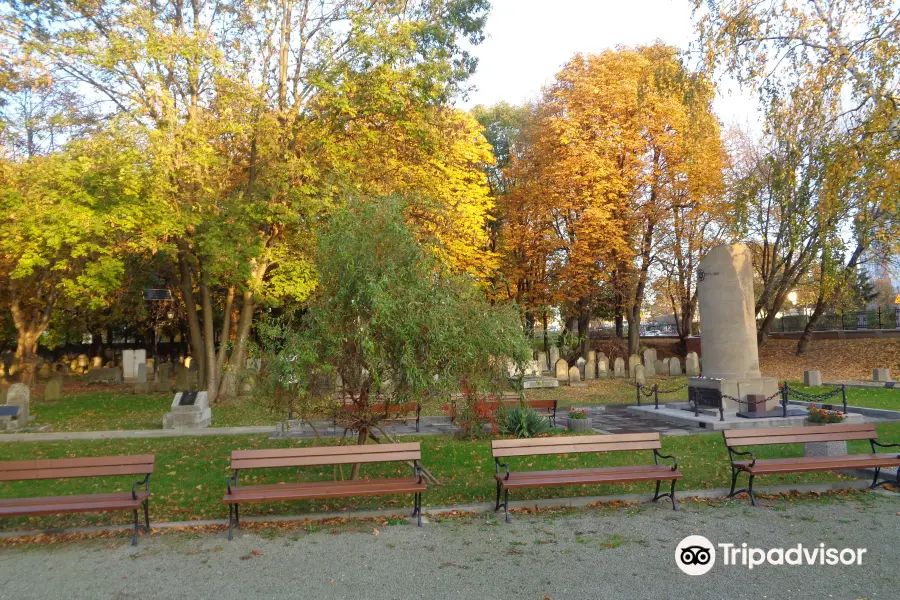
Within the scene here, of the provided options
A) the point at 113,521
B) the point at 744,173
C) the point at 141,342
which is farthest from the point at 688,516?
the point at 141,342

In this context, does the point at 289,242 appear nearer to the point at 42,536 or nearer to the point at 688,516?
the point at 42,536

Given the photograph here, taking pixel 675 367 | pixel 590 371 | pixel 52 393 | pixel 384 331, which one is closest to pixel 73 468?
pixel 384 331

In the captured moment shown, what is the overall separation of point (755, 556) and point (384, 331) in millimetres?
4546

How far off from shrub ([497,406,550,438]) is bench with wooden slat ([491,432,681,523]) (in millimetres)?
4343

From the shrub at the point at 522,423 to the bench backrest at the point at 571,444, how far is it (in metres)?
4.31

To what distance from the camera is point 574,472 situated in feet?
24.7

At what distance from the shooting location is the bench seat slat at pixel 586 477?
705cm

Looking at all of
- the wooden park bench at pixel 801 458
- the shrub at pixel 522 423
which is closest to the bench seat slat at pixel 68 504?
the wooden park bench at pixel 801 458

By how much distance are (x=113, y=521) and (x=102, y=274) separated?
1183 cm

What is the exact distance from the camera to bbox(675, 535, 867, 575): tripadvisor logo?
5.49 metres

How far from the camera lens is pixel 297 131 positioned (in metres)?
18.1

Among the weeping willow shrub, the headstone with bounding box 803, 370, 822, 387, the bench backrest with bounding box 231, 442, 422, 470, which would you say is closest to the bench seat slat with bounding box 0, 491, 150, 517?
the bench backrest with bounding box 231, 442, 422, 470

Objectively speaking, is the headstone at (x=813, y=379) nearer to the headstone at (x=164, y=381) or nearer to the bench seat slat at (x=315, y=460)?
the bench seat slat at (x=315, y=460)

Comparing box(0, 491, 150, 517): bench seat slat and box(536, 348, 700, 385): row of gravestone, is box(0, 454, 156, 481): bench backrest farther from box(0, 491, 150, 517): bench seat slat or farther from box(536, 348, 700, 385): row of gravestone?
box(536, 348, 700, 385): row of gravestone
